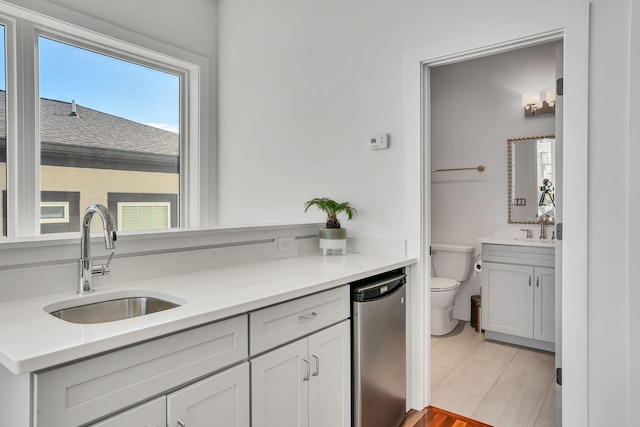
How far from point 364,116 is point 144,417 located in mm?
1976

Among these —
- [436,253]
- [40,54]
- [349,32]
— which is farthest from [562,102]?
[40,54]

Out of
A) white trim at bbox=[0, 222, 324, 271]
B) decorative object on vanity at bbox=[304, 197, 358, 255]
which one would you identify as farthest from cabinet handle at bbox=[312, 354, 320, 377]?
decorative object on vanity at bbox=[304, 197, 358, 255]

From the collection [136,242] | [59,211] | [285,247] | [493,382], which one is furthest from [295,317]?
[59,211]

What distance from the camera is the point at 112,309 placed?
142cm

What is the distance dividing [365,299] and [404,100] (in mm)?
1191

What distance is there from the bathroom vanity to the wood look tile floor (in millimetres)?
127

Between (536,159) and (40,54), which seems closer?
(40,54)

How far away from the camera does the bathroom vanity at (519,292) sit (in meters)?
2.96

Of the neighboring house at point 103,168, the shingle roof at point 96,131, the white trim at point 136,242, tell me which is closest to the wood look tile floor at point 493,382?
the white trim at point 136,242

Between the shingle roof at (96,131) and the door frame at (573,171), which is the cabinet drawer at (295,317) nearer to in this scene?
the door frame at (573,171)

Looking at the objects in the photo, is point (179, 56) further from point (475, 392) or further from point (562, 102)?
point (475, 392)

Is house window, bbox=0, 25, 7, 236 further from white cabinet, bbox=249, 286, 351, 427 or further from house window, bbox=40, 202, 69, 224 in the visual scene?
white cabinet, bbox=249, 286, 351, 427

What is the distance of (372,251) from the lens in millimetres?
2428

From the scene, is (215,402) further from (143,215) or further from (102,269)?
(143,215)
